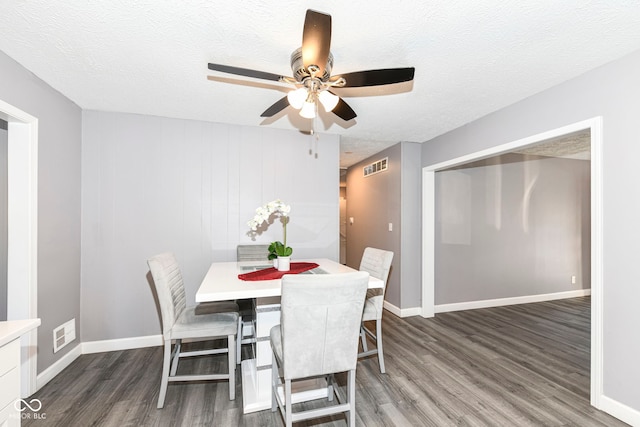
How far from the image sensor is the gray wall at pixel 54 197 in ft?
6.93

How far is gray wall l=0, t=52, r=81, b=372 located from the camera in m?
2.11

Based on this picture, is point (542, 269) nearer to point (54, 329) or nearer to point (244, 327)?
point (244, 327)

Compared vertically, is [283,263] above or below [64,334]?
above

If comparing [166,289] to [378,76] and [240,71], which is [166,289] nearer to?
[240,71]

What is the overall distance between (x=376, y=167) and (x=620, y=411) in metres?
3.65

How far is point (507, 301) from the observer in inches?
173

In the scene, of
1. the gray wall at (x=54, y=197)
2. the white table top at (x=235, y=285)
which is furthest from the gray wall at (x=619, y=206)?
the gray wall at (x=54, y=197)

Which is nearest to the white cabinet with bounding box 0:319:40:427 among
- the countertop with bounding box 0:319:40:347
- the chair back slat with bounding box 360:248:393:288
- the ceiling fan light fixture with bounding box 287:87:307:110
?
the countertop with bounding box 0:319:40:347

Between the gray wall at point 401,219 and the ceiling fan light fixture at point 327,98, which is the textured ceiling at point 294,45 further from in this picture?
the gray wall at point 401,219

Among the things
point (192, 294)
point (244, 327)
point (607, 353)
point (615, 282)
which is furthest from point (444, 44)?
point (192, 294)

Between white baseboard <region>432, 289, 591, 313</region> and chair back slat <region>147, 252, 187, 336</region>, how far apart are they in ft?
11.1

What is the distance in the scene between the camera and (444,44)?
176cm

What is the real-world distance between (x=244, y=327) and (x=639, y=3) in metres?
3.58

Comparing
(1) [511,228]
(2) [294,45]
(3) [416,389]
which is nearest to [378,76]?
(2) [294,45]
